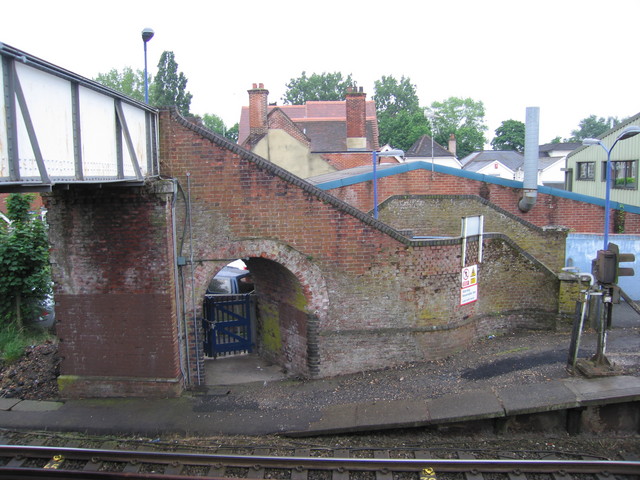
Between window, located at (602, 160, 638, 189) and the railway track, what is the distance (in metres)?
19.2

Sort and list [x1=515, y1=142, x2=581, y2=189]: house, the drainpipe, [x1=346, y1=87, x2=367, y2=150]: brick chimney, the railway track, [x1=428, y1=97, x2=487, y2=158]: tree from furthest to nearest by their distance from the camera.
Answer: [x1=428, y1=97, x2=487, y2=158]: tree, [x1=515, y1=142, x2=581, y2=189]: house, [x1=346, y1=87, x2=367, y2=150]: brick chimney, the drainpipe, the railway track

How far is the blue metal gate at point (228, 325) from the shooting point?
1274 cm

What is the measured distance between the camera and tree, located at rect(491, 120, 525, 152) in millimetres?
71812

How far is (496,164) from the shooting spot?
53531mm

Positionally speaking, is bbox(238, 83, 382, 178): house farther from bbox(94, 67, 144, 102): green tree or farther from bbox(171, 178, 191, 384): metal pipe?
bbox(94, 67, 144, 102): green tree

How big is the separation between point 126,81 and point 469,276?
65.3 m

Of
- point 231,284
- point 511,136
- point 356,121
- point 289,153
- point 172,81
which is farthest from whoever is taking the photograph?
point 511,136

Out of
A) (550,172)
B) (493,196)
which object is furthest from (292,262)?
(550,172)

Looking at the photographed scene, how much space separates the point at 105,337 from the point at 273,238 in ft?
12.0

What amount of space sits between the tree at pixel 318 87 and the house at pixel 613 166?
6646cm

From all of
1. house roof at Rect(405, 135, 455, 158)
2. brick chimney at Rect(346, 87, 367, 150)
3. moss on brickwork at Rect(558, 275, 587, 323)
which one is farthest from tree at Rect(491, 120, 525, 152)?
moss on brickwork at Rect(558, 275, 587, 323)

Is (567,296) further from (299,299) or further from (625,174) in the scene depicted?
(625,174)

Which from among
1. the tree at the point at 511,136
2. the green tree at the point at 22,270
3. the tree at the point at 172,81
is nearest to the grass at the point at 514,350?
the green tree at the point at 22,270

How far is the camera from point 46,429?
8.87 metres
